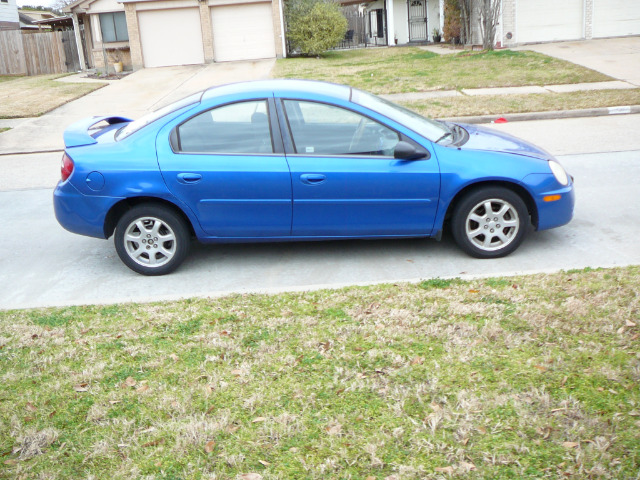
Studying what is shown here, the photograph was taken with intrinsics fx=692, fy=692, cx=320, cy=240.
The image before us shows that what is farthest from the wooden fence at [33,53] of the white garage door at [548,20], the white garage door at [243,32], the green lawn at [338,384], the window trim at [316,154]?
the green lawn at [338,384]

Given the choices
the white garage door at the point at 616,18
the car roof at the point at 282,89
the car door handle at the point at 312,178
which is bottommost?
the car door handle at the point at 312,178

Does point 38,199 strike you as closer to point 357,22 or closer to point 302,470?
point 302,470

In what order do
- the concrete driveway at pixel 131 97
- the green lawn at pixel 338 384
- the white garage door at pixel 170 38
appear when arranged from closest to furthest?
→ the green lawn at pixel 338 384
the concrete driveway at pixel 131 97
the white garage door at pixel 170 38

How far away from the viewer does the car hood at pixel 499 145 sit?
20.1 ft

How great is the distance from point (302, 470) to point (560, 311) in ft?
7.35

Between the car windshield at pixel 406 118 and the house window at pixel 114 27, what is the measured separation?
30.0 meters

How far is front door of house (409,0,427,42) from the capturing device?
123 ft

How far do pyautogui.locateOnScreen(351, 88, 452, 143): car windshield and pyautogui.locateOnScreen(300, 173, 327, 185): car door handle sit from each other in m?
0.77

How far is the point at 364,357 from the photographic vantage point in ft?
13.6

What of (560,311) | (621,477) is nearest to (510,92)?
(560,311)

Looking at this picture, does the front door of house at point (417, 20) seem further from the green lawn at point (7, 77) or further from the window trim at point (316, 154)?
the window trim at point (316, 154)

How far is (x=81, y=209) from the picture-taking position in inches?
239

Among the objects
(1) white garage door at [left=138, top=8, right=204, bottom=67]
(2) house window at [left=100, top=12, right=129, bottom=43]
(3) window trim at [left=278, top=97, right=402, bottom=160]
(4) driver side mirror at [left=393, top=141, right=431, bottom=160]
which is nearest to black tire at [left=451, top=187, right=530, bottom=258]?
(4) driver side mirror at [left=393, top=141, right=431, bottom=160]

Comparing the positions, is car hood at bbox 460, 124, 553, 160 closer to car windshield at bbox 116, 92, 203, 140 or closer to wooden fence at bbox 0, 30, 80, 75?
car windshield at bbox 116, 92, 203, 140
